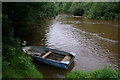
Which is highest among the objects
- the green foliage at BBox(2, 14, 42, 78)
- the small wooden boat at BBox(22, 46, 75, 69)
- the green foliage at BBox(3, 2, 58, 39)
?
the green foliage at BBox(3, 2, 58, 39)

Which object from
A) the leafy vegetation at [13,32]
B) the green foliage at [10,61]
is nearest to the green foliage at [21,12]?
the leafy vegetation at [13,32]

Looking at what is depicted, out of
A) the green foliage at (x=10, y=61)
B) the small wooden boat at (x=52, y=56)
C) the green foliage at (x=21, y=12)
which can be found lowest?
the small wooden boat at (x=52, y=56)

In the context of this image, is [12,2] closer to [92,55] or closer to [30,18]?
[30,18]

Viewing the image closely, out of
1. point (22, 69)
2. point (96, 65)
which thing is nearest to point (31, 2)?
point (22, 69)

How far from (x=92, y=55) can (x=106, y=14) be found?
23.9 m

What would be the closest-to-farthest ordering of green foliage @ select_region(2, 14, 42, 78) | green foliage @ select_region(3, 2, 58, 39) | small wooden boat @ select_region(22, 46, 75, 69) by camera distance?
green foliage @ select_region(2, 14, 42, 78), green foliage @ select_region(3, 2, 58, 39), small wooden boat @ select_region(22, 46, 75, 69)

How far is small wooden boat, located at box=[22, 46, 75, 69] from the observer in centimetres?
765

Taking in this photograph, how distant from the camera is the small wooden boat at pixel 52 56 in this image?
765 cm

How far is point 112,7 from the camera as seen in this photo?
Answer: 99.9ft

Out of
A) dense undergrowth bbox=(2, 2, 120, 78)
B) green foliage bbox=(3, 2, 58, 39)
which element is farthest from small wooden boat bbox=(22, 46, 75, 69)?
green foliage bbox=(3, 2, 58, 39)

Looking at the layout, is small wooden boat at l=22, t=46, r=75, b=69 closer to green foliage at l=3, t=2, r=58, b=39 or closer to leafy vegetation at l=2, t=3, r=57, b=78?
leafy vegetation at l=2, t=3, r=57, b=78

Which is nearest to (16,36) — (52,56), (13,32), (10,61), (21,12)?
(13,32)

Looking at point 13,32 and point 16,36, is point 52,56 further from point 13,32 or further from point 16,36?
Answer: point 13,32

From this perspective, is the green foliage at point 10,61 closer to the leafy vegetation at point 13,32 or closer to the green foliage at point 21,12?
the leafy vegetation at point 13,32
